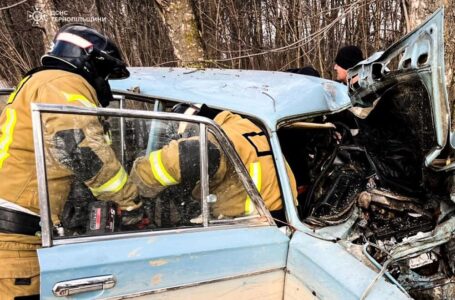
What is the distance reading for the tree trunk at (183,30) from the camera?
593cm

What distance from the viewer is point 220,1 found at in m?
10.4

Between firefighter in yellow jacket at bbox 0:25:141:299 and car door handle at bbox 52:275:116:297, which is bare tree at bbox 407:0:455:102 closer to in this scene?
firefighter in yellow jacket at bbox 0:25:141:299

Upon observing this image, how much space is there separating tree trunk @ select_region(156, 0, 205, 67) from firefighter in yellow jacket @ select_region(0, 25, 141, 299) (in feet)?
12.7

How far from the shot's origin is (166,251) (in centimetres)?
184

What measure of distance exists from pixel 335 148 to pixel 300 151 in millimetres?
250

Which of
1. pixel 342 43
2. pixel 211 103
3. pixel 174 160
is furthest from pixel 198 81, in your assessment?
pixel 342 43

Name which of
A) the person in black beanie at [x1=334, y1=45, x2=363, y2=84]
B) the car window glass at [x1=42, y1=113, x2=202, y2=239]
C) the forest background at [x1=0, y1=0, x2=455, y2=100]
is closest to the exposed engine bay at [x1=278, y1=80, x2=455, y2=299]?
the car window glass at [x1=42, y1=113, x2=202, y2=239]

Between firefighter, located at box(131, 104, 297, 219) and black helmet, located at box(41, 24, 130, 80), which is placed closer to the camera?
firefighter, located at box(131, 104, 297, 219)

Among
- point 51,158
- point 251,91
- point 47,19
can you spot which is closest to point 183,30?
point 251,91

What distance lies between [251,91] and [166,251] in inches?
47.5

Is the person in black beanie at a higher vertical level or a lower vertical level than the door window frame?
higher

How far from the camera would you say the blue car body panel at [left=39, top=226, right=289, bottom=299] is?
1.69 m

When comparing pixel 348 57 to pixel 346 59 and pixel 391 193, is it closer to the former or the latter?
pixel 346 59

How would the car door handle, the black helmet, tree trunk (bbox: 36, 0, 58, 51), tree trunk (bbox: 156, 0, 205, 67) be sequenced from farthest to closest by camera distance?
tree trunk (bbox: 36, 0, 58, 51)
tree trunk (bbox: 156, 0, 205, 67)
the black helmet
the car door handle
